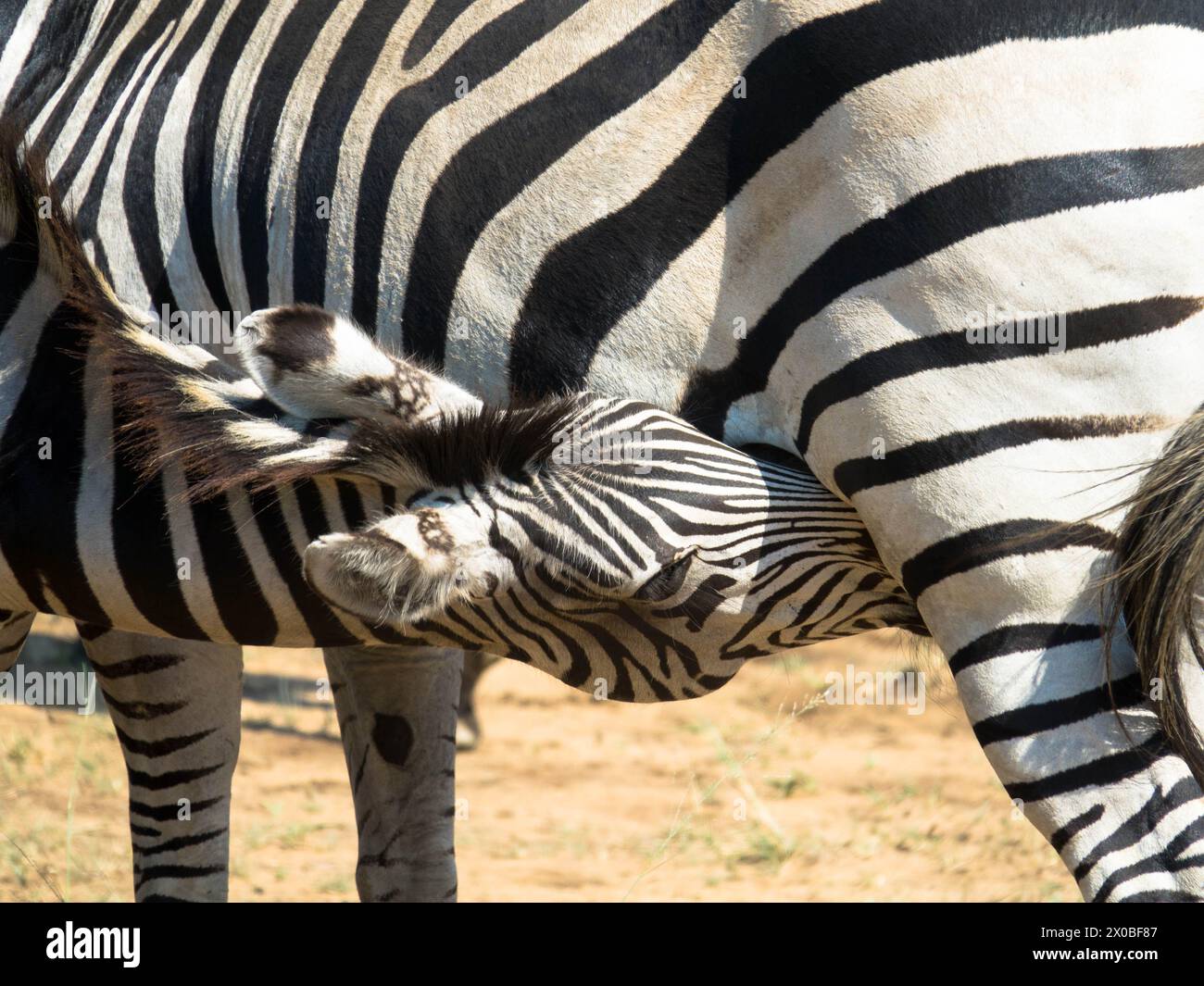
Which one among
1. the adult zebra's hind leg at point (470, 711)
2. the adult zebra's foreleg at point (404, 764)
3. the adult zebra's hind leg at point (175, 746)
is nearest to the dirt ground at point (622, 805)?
the adult zebra's hind leg at point (470, 711)

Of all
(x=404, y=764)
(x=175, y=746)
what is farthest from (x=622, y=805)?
(x=175, y=746)

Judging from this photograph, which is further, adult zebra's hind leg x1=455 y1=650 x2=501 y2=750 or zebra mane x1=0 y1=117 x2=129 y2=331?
adult zebra's hind leg x1=455 y1=650 x2=501 y2=750

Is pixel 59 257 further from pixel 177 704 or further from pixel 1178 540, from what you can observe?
pixel 1178 540

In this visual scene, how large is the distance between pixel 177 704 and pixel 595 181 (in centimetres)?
200

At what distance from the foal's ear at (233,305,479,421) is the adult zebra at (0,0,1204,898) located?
0.24m

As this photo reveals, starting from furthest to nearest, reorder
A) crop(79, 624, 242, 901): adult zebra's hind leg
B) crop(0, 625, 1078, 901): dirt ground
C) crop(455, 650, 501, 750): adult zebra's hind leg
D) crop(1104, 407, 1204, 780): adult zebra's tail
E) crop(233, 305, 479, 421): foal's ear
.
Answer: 1. crop(455, 650, 501, 750): adult zebra's hind leg
2. crop(0, 625, 1078, 901): dirt ground
3. crop(79, 624, 242, 901): adult zebra's hind leg
4. crop(233, 305, 479, 421): foal's ear
5. crop(1104, 407, 1204, 780): adult zebra's tail

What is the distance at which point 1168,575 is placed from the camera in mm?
1875

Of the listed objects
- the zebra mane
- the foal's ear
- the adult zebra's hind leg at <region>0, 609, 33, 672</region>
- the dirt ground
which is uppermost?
the zebra mane

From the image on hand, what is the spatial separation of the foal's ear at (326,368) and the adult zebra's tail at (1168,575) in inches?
42.8

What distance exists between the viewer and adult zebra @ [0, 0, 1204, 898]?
6.35 ft

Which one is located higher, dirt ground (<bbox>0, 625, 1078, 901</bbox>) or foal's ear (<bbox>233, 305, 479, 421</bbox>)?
foal's ear (<bbox>233, 305, 479, 421</bbox>)

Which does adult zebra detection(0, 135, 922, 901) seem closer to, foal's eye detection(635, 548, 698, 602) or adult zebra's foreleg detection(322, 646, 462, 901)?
foal's eye detection(635, 548, 698, 602)

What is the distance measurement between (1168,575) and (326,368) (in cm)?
134

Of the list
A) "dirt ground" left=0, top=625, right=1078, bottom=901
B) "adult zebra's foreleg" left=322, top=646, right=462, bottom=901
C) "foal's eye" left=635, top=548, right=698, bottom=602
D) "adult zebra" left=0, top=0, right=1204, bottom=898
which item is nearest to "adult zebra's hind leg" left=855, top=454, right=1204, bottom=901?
"adult zebra" left=0, top=0, right=1204, bottom=898
